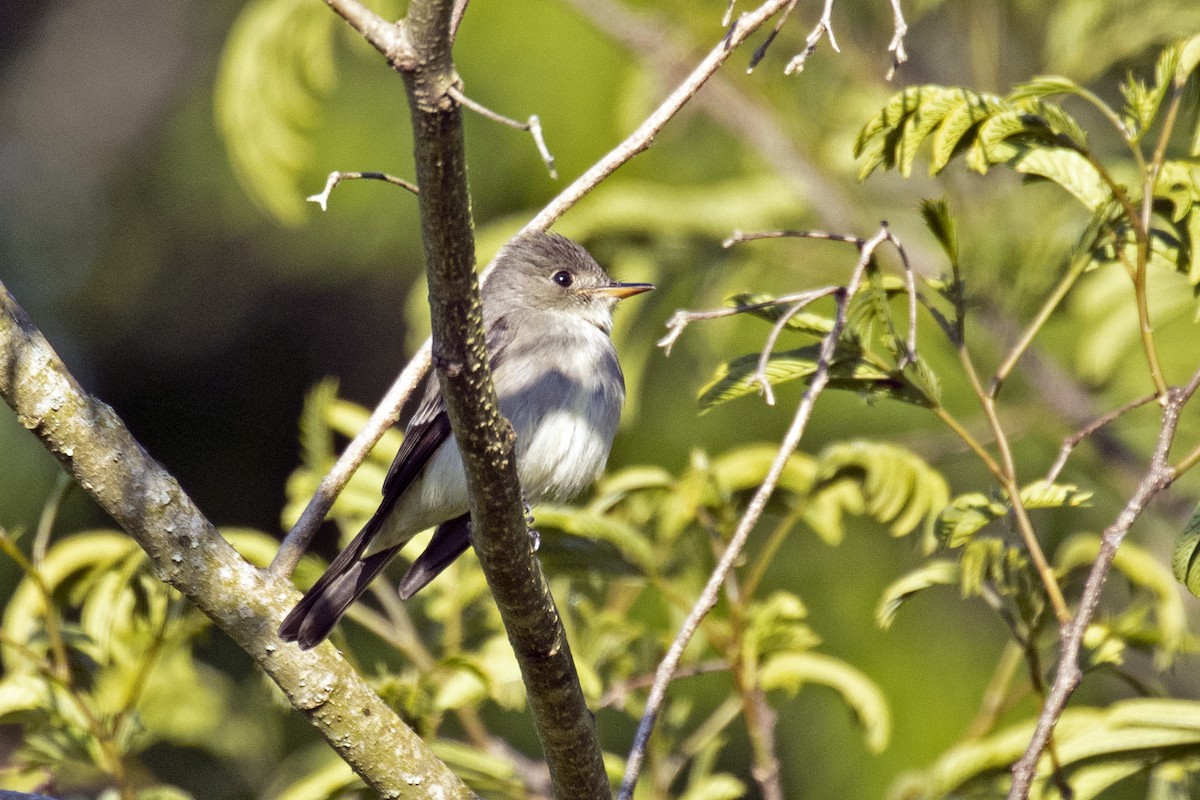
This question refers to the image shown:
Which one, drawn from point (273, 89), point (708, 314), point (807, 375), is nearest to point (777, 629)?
point (807, 375)

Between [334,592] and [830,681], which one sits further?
[830,681]

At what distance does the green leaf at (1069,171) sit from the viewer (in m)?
2.18

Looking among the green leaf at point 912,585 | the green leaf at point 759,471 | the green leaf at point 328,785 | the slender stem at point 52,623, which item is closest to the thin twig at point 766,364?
the green leaf at point 912,585

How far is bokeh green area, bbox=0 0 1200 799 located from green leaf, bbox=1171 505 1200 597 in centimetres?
78

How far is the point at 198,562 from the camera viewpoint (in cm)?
188

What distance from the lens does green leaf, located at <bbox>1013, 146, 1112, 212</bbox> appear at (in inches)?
85.7

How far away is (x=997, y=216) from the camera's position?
3566 millimetres

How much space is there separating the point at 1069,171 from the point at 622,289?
4.82 ft

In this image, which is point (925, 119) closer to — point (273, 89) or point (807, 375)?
point (807, 375)

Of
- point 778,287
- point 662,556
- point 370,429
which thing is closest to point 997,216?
point 778,287

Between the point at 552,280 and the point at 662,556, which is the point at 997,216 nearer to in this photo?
the point at 552,280

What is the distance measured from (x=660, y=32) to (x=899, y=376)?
86.9 inches

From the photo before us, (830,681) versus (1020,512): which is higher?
(1020,512)

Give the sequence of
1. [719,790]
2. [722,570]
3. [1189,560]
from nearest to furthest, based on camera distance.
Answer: [1189,560] < [722,570] < [719,790]
